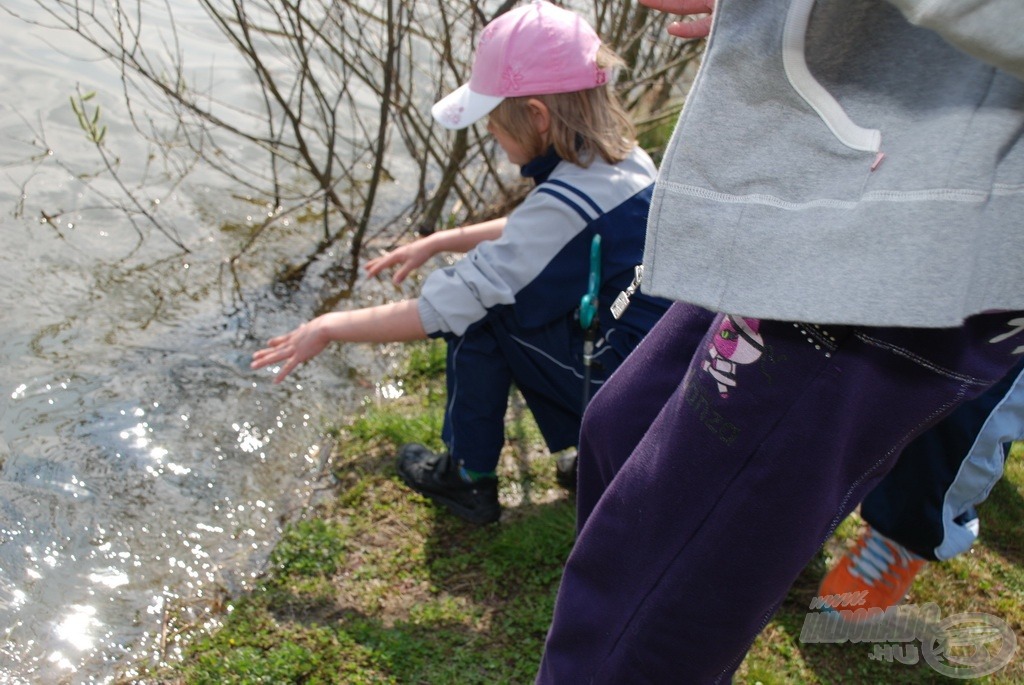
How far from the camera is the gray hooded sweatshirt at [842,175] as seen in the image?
1.11 metres

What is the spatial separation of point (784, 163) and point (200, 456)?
7.27 ft

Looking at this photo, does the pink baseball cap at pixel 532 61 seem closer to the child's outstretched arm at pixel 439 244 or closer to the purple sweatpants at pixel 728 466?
the child's outstretched arm at pixel 439 244

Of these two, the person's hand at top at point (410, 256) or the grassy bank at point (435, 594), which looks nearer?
the grassy bank at point (435, 594)

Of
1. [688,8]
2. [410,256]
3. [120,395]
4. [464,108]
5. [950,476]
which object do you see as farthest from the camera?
[120,395]

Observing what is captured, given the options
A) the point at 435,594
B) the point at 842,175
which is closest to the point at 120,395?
the point at 435,594

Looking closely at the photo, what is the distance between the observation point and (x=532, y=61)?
2488 millimetres

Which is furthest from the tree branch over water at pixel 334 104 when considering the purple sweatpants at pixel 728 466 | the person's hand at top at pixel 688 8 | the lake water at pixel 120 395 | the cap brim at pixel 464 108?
the purple sweatpants at pixel 728 466

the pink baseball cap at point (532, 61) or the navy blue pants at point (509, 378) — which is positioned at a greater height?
the pink baseball cap at point (532, 61)

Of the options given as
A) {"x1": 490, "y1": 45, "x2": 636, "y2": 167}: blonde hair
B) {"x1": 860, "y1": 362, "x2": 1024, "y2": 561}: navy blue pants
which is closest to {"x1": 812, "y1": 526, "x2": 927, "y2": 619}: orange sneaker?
{"x1": 860, "y1": 362, "x2": 1024, "y2": 561}: navy blue pants

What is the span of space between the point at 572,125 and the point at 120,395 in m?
1.66

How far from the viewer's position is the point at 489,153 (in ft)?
14.7

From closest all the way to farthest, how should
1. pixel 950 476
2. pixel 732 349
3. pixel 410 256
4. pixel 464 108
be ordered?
pixel 732 349 → pixel 950 476 → pixel 464 108 → pixel 410 256

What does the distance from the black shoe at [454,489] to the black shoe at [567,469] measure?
25 cm

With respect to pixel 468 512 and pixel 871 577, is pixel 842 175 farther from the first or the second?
pixel 468 512
